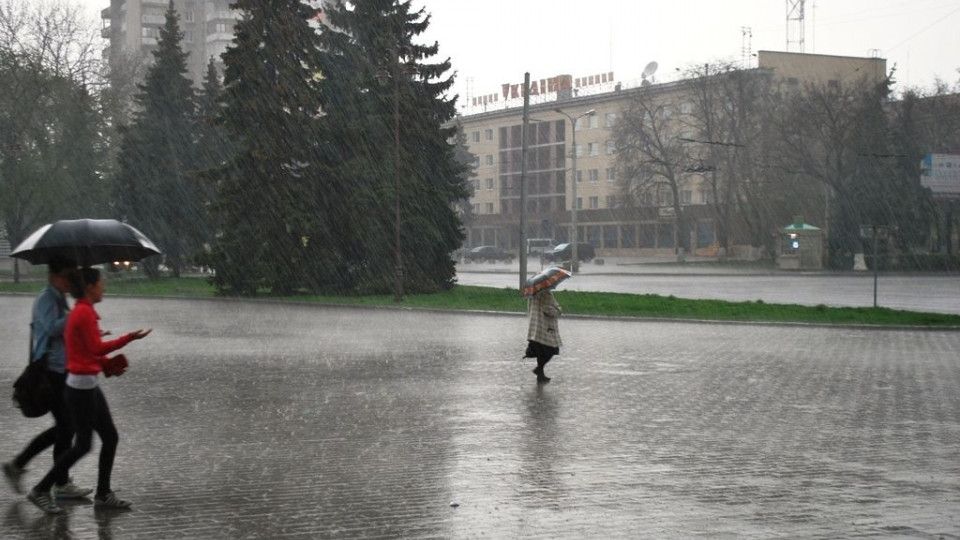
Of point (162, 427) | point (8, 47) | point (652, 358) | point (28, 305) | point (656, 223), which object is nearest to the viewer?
point (162, 427)

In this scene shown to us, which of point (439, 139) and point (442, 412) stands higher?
point (439, 139)

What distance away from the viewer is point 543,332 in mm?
14883

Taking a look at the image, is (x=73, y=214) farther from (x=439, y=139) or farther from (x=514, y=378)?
(x=514, y=378)

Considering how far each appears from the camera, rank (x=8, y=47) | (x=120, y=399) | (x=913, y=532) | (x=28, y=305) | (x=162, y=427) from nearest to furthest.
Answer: (x=913, y=532), (x=162, y=427), (x=120, y=399), (x=28, y=305), (x=8, y=47)

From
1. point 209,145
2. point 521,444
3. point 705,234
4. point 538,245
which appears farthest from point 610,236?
point 521,444

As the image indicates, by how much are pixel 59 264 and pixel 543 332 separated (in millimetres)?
8246

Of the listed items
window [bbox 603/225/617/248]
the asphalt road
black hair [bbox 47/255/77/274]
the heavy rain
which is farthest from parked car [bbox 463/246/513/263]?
black hair [bbox 47/255/77/274]

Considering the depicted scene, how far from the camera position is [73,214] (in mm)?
57156

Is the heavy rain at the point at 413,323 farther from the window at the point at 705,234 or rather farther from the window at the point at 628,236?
the window at the point at 628,236

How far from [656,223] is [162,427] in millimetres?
92598

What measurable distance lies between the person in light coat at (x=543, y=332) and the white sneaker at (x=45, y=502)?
804 cm

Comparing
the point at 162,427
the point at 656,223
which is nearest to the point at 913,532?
the point at 162,427

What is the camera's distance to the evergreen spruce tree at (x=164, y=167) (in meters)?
53.3

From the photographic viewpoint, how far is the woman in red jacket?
7.22m
